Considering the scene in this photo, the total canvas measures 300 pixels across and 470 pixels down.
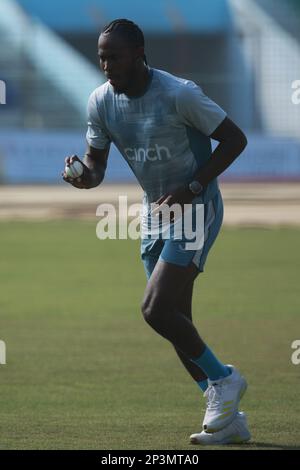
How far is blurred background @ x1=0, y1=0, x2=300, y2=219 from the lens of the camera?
3578 centimetres

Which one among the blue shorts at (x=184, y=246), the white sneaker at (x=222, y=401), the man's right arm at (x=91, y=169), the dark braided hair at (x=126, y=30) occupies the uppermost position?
the dark braided hair at (x=126, y=30)

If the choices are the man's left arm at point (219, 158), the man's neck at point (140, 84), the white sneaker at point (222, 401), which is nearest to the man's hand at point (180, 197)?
the man's left arm at point (219, 158)

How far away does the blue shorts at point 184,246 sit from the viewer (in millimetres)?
6422

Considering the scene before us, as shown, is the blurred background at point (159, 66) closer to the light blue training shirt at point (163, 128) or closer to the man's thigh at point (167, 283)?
the light blue training shirt at point (163, 128)

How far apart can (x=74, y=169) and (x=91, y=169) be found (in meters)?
0.24

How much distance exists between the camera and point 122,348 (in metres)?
10.1

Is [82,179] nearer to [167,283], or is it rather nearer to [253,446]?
[167,283]

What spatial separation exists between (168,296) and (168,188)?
63cm

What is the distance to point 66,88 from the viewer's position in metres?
40.8

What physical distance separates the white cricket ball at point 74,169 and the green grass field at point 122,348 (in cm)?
147

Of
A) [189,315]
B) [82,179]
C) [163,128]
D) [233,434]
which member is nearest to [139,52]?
[163,128]

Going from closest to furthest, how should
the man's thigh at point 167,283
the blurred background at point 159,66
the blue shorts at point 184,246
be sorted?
the man's thigh at point 167,283
the blue shorts at point 184,246
the blurred background at point 159,66

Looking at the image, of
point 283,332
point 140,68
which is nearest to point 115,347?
point 283,332

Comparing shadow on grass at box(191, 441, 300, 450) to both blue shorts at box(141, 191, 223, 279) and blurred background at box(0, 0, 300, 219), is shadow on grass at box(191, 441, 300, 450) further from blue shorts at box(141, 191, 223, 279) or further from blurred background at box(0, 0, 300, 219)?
blurred background at box(0, 0, 300, 219)
